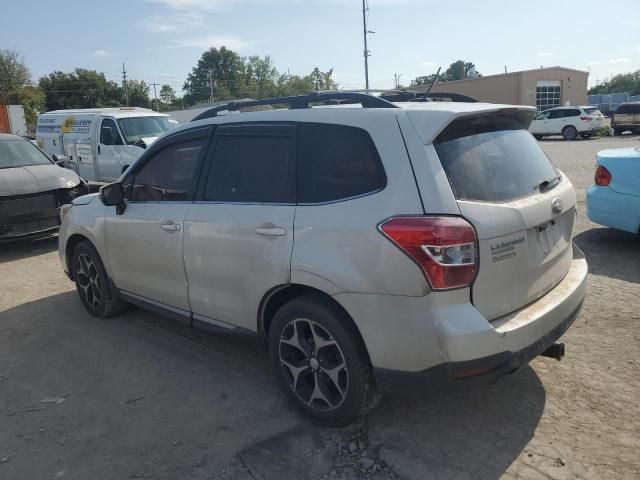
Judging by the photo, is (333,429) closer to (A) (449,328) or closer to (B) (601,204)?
(A) (449,328)

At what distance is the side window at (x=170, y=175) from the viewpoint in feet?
12.9

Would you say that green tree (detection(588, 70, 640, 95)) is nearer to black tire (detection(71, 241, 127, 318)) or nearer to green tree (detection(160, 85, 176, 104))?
green tree (detection(160, 85, 176, 104))

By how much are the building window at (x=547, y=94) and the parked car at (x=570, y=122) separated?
19.9 metres

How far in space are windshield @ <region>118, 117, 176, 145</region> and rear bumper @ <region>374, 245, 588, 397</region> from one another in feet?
39.5

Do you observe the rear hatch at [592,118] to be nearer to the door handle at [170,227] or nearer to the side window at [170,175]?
the side window at [170,175]

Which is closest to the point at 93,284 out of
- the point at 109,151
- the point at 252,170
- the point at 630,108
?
the point at 252,170

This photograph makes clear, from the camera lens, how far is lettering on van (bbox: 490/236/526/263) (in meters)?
2.70

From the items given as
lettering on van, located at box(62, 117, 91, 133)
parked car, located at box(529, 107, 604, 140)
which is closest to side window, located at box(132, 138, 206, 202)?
lettering on van, located at box(62, 117, 91, 133)

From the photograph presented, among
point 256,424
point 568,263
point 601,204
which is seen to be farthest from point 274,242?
point 601,204

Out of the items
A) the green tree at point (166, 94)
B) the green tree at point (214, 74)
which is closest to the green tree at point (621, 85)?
the green tree at point (214, 74)

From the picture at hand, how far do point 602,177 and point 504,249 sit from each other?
4.40 meters

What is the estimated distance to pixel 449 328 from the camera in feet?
8.45

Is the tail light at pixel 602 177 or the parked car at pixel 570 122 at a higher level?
the parked car at pixel 570 122

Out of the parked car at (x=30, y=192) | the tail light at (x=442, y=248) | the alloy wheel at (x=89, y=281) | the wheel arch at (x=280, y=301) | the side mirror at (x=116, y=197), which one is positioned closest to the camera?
the tail light at (x=442, y=248)
